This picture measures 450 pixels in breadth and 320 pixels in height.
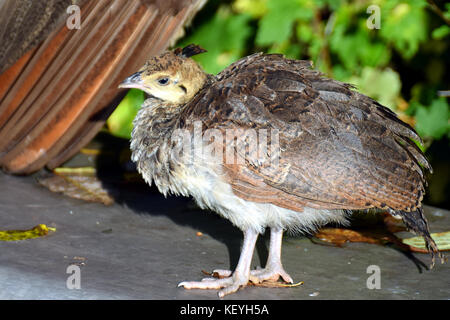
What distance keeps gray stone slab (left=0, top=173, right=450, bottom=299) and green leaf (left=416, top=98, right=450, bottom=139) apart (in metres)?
1.32

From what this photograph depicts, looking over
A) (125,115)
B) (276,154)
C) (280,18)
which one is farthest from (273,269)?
(125,115)

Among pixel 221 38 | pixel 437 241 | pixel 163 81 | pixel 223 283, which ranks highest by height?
pixel 221 38

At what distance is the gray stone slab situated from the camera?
354cm

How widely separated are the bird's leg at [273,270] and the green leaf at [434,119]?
264cm

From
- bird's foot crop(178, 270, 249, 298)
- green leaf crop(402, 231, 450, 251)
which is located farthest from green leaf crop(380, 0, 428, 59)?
bird's foot crop(178, 270, 249, 298)

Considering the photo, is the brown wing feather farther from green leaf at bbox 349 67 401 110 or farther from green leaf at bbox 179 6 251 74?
green leaf at bbox 179 6 251 74

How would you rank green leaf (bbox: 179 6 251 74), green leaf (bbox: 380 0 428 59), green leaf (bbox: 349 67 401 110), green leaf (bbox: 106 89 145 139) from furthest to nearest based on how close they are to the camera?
green leaf (bbox: 106 89 145 139)
green leaf (bbox: 179 6 251 74)
green leaf (bbox: 349 67 401 110)
green leaf (bbox: 380 0 428 59)

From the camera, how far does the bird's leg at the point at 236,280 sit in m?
3.56

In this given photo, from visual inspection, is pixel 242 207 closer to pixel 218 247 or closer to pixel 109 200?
pixel 218 247

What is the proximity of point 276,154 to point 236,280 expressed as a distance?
0.68 meters

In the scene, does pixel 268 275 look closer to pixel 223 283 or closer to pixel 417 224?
pixel 223 283

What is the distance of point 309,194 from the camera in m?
3.52

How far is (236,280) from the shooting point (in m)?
3.63
